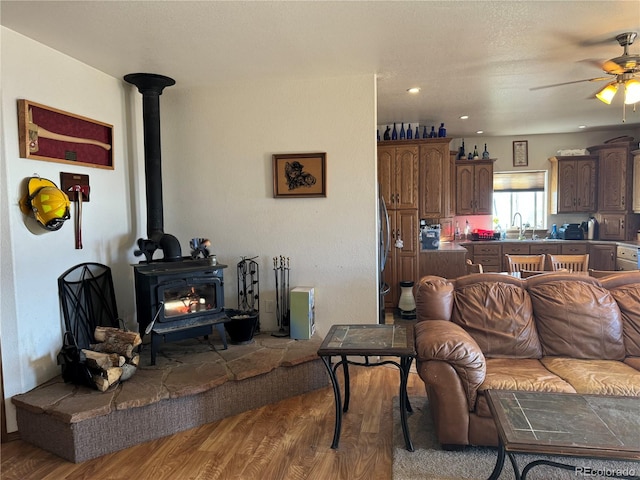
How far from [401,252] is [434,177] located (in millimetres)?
1061

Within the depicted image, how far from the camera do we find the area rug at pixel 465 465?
7.44 feet

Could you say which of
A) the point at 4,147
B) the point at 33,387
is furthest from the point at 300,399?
the point at 4,147

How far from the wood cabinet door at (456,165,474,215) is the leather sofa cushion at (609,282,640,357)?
13.4 feet

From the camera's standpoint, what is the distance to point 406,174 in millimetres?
5586

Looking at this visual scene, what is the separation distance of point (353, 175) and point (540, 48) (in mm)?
1670

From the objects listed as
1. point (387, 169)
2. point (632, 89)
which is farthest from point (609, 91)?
point (387, 169)

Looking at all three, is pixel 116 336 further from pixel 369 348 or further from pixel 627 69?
pixel 627 69

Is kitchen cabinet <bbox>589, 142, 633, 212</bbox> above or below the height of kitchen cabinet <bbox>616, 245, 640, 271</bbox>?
above

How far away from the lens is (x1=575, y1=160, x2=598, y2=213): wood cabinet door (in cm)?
675

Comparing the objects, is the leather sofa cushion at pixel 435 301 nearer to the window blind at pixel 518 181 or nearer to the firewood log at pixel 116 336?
the firewood log at pixel 116 336

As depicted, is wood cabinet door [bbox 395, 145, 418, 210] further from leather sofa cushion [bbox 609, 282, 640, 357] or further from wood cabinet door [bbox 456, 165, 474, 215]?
leather sofa cushion [bbox 609, 282, 640, 357]

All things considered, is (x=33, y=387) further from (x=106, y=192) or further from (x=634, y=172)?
(x=634, y=172)

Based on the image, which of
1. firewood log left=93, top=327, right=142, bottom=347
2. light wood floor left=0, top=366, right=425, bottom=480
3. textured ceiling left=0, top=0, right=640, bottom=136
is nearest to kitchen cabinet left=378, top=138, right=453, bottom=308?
textured ceiling left=0, top=0, right=640, bottom=136

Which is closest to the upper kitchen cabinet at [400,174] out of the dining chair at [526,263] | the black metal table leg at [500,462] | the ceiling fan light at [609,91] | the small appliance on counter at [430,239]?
the small appliance on counter at [430,239]
